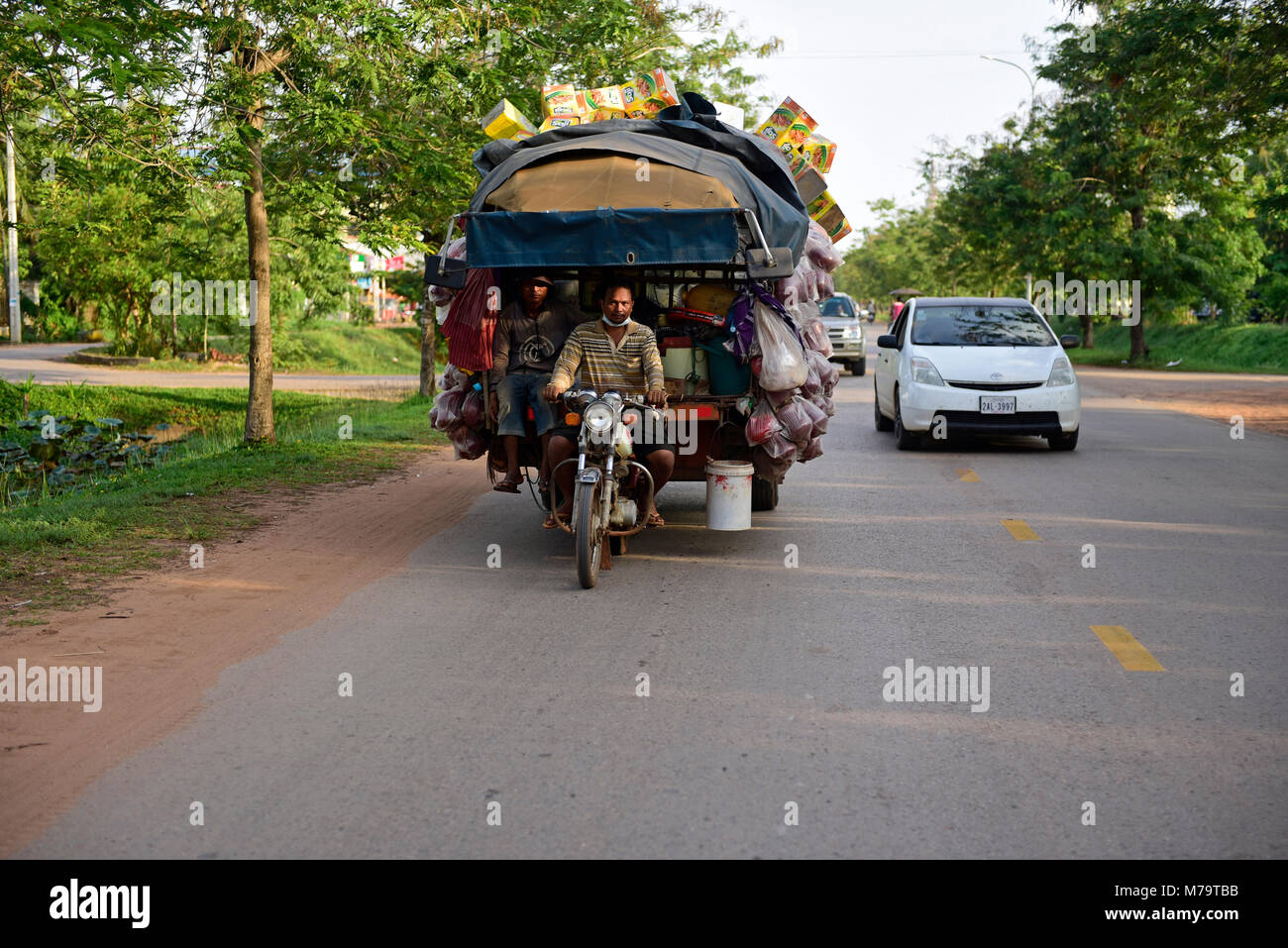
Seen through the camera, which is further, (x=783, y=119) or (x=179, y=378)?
(x=179, y=378)

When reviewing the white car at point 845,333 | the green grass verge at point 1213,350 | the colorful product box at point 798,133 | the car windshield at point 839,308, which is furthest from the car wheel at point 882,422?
the green grass verge at point 1213,350

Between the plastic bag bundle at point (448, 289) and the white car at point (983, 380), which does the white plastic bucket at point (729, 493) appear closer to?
the plastic bag bundle at point (448, 289)

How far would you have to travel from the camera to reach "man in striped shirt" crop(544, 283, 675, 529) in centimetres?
880

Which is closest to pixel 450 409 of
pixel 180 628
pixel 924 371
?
pixel 180 628

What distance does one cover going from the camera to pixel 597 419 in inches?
323

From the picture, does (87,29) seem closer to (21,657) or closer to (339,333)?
(21,657)

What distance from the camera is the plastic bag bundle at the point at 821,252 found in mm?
10766

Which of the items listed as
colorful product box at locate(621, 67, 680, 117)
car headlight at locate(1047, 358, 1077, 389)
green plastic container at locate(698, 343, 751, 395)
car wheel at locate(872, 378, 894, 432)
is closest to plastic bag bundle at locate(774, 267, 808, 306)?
green plastic container at locate(698, 343, 751, 395)

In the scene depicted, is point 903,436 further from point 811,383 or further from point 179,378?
point 179,378

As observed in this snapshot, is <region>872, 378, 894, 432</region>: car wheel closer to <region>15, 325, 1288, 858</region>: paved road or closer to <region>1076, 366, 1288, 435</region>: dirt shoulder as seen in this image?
<region>1076, 366, 1288, 435</region>: dirt shoulder

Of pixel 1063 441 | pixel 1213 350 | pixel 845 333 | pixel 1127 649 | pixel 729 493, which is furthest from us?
pixel 1213 350

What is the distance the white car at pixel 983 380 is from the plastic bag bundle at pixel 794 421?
234 inches

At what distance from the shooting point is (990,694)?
5.83 metres

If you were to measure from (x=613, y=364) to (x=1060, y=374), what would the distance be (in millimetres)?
7770
